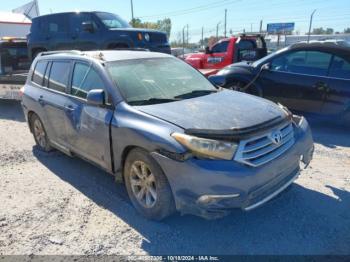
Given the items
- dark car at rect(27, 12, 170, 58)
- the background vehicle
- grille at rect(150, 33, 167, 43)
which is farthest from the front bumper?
grille at rect(150, 33, 167, 43)

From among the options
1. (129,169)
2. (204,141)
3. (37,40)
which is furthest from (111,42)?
(204,141)

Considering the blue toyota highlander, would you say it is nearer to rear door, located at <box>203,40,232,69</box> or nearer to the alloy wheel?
the alloy wheel

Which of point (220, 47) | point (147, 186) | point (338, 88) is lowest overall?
point (147, 186)

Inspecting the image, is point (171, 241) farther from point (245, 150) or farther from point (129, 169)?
point (245, 150)

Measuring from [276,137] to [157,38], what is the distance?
25.2ft

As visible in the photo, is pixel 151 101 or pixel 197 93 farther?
pixel 197 93

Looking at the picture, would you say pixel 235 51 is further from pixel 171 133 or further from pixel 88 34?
pixel 171 133

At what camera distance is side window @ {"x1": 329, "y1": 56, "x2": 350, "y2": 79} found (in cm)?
570

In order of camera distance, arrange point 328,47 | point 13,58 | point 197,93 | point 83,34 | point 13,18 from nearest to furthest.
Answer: point 197,93 → point 328,47 → point 83,34 → point 13,58 → point 13,18

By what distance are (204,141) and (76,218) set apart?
5.61 ft

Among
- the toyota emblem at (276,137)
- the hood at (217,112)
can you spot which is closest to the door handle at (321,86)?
the hood at (217,112)

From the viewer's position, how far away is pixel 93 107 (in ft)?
12.2

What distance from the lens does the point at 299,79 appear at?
6117 mm

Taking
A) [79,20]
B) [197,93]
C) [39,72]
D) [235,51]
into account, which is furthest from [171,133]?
[235,51]
